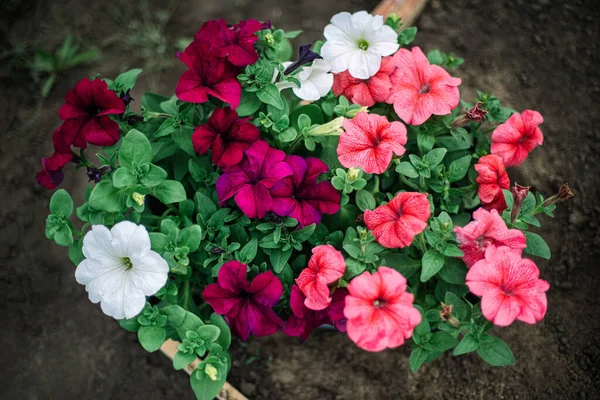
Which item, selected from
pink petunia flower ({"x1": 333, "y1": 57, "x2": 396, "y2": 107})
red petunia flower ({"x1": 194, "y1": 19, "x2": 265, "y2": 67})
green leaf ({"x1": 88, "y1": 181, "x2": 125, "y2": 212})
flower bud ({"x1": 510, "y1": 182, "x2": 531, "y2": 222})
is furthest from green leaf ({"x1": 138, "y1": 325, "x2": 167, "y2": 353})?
flower bud ({"x1": 510, "y1": 182, "x2": 531, "y2": 222})

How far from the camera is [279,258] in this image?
1544 millimetres

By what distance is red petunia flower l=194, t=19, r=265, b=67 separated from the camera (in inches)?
59.1

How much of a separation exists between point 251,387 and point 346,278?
948 millimetres

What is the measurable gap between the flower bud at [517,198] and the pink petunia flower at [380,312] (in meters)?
0.41

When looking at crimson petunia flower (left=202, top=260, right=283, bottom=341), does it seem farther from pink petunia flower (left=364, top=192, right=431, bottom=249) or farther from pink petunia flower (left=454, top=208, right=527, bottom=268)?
pink petunia flower (left=454, top=208, right=527, bottom=268)

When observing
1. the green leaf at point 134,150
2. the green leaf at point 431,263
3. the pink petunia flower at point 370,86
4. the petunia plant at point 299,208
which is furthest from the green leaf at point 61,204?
the green leaf at point 431,263

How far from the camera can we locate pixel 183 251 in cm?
146

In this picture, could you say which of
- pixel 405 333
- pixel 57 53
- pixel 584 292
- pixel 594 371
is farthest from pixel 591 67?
pixel 57 53

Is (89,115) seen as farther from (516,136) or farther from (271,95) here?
(516,136)

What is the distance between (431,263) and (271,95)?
2.17 feet

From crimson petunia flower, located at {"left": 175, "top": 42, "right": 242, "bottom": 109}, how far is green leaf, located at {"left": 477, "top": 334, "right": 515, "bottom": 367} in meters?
0.95

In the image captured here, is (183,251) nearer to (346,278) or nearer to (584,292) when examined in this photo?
(346,278)

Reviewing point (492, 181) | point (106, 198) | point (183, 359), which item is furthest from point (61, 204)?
point (492, 181)

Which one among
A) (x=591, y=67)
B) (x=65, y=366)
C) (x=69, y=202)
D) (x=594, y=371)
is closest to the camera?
(x=69, y=202)
